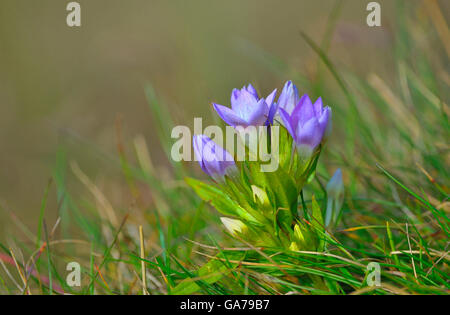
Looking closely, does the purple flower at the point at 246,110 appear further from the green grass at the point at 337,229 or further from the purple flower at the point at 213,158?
the green grass at the point at 337,229

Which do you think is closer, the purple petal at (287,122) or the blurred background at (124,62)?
the purple petal at (287,122)

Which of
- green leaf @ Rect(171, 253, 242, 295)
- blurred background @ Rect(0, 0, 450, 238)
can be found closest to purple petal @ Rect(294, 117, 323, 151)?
green leaf @ Rect(171, 253, 242, 295)

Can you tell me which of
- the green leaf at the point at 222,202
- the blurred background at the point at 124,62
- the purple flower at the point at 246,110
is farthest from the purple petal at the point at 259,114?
the blurred background at the point at 124,62

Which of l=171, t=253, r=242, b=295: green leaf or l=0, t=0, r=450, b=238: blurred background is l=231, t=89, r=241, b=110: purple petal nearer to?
l=171, t=253, r=242, b=295: green leaf

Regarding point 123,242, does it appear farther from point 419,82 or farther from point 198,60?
point 198,60
